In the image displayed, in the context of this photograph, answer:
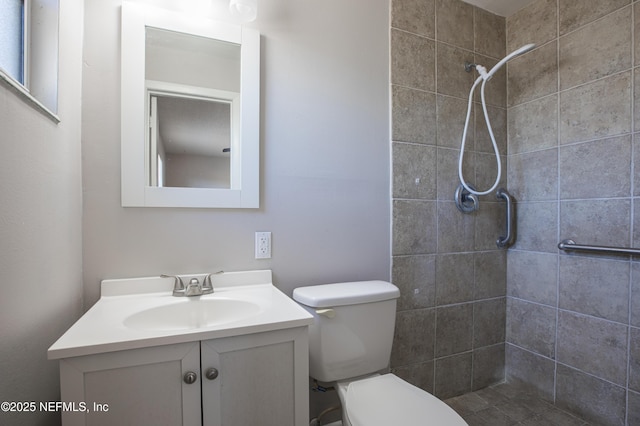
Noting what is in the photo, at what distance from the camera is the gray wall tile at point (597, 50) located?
1.43 m

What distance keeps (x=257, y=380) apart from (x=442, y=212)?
4.33 feet

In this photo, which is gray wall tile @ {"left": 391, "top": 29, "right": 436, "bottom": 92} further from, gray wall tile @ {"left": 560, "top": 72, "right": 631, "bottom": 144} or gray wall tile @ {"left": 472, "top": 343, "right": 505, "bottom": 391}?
gray wall tile @ {"left": 472, "top": 343, "right": 505, "bottom": 391}

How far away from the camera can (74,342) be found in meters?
0.72

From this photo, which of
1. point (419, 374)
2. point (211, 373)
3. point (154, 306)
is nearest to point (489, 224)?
point (419, 374)

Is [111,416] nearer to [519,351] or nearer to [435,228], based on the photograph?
[435,228]

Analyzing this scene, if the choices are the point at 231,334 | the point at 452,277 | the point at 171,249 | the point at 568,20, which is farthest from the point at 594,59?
the point at 171,249

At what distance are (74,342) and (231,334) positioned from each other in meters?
0.37

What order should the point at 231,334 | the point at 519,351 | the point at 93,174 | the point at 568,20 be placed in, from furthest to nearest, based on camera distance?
the point at 519,351, the point at 568,20, the point at 93,174, the point at 231,334

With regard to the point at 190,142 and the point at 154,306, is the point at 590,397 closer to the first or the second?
the point at 154,306

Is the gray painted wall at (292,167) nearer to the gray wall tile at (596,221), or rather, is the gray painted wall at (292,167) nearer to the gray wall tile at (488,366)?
the gray wall tile at (488,366)

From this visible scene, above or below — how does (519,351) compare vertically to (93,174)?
below

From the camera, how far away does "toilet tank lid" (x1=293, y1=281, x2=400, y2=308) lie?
1178 mm

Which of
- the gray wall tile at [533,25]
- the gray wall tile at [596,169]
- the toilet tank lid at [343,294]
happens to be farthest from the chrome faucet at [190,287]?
the gray wall tile at [533,25]

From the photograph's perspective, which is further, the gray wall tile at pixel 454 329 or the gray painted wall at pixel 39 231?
the gray wall tile at pixel 454 329
